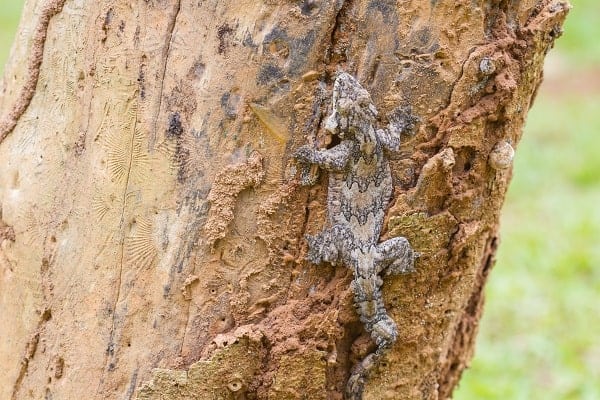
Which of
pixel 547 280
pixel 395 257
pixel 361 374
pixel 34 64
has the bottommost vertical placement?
pixel 361 374

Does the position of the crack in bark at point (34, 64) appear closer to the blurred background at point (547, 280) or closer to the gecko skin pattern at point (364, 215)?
the gecko skin pattern at point (364, 215)

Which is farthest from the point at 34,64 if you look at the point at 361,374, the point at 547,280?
the point at 547,280

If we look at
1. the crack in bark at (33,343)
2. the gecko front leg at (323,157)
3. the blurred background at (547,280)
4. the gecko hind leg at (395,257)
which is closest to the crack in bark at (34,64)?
the crack in bark at (33,343)

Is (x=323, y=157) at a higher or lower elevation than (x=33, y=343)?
higher

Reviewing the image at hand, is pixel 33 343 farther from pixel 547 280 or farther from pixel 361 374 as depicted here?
pixel 547 280

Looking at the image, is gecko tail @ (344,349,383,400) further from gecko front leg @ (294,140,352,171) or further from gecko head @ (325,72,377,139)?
gecko head @ (325,72,377,139)

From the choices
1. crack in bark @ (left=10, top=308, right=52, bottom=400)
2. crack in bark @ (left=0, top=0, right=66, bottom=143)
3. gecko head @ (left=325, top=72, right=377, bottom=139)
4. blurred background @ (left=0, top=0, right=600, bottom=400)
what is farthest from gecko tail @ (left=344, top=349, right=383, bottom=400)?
blurred background @ (left=0, top=0, right=600, bottom=400)
